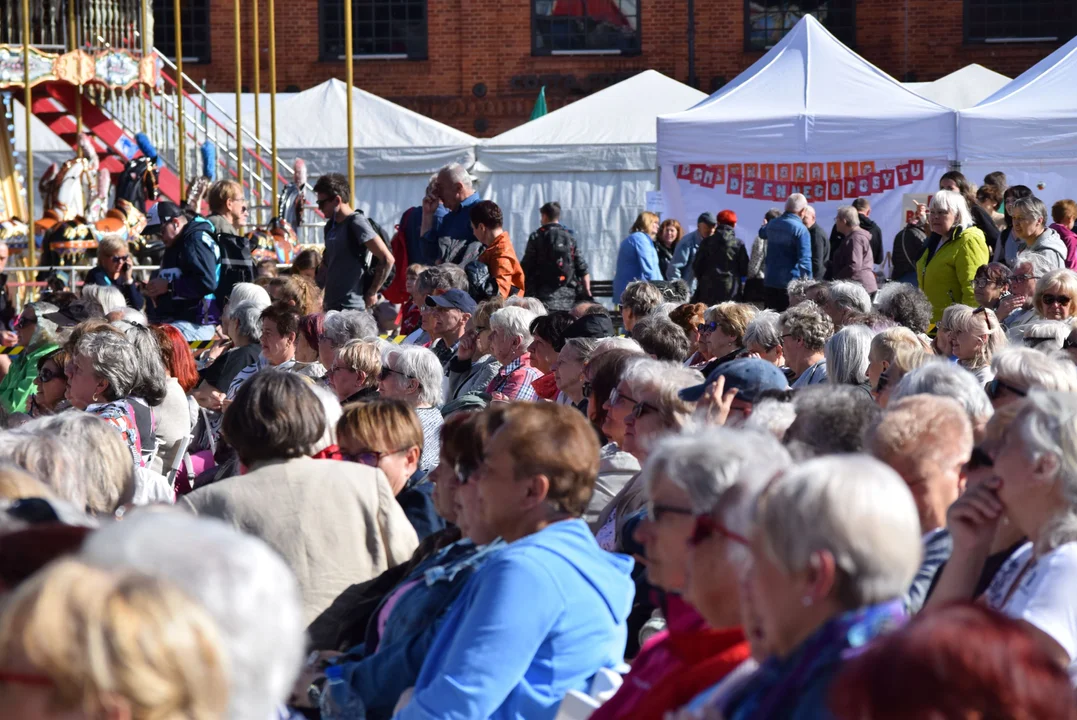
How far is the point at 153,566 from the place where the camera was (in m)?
2.00

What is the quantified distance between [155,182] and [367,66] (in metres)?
7.46

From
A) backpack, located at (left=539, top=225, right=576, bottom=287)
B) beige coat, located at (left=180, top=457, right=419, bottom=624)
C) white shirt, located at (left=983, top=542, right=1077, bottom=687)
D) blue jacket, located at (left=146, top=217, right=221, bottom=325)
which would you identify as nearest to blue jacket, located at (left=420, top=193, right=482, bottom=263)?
backpack, located at (left=539, top=225, right=576, bottom=287)

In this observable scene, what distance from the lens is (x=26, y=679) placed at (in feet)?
6.08

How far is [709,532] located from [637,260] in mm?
11472

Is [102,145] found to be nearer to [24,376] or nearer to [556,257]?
[556,257]

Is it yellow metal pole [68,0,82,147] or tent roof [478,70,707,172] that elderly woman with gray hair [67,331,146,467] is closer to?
yellow metal pole [68,0,82,147]

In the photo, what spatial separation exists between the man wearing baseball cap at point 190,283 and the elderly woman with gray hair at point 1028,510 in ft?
26.3

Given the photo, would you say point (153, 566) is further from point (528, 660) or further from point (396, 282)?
point (396, 282)

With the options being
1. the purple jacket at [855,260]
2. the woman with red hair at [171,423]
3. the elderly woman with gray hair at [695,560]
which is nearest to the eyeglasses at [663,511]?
the elderly woman with gray hair at [695,560]

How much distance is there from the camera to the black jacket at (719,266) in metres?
14.1

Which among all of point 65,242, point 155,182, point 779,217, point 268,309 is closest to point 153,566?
point 268,309

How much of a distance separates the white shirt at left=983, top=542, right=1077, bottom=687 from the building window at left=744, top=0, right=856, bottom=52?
22955 millimetres

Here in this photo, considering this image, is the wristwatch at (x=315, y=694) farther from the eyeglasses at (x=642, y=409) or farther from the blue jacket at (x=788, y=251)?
the blue jacket at (x=788, y=251)

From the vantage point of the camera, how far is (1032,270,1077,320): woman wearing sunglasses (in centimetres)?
717
